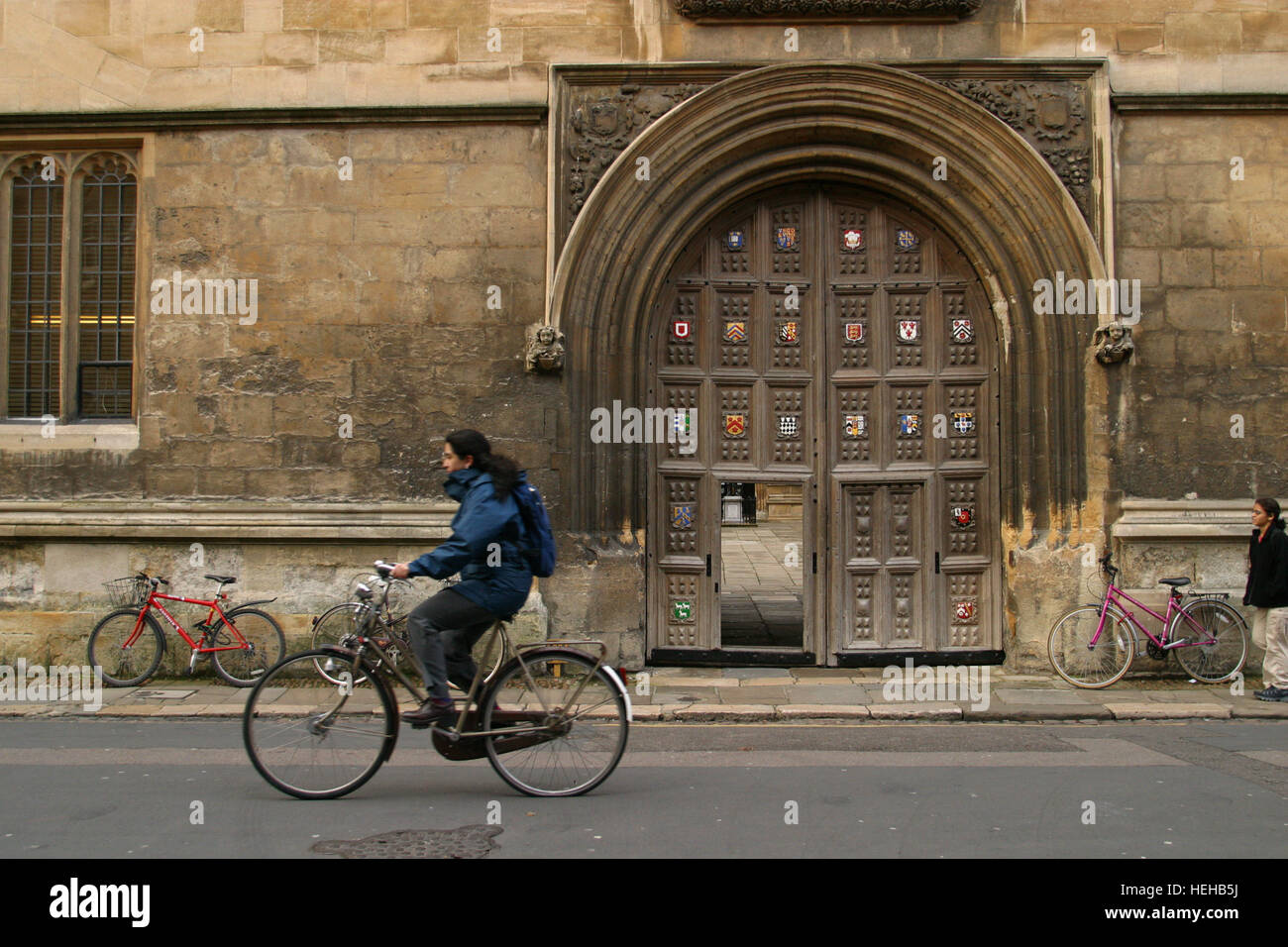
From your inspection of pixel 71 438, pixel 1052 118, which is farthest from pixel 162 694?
pixel 1052 118

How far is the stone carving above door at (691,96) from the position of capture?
32.2 ft

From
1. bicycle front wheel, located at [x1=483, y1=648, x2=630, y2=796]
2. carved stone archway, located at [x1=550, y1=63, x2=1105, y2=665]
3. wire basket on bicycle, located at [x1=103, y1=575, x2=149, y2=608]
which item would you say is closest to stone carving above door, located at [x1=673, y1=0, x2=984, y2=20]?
carved stone archway, located at [x1=550, y1=63, x2=1105, y2=665]

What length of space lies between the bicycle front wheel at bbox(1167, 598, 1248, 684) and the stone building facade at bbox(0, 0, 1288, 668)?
39 cm

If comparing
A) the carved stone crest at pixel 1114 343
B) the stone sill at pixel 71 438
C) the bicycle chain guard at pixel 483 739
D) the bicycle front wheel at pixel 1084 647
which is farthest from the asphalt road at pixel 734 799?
the carved stone crest at pixel 1114 343

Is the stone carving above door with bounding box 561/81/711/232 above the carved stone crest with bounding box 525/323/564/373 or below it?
above

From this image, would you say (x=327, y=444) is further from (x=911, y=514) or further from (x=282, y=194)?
(x=911, y=514)

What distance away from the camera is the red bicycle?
9.45 m

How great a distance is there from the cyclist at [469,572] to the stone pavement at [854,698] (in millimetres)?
2741

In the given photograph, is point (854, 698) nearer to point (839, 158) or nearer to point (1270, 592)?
point (1270, 592)

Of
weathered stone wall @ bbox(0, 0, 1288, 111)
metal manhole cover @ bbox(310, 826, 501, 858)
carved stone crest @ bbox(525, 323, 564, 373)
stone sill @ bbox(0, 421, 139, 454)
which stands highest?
weathered stone wall @ bbox(0, 0, 1288, 111)

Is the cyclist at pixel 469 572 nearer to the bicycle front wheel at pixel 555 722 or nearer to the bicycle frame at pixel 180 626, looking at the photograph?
the bicycle front wheel at pixel 555 722

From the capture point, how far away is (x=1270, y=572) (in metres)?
8.84

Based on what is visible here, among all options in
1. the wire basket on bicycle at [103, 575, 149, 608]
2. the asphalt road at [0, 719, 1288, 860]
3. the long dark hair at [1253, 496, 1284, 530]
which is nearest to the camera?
the asphalt road at [0, 719, 1288, 860]

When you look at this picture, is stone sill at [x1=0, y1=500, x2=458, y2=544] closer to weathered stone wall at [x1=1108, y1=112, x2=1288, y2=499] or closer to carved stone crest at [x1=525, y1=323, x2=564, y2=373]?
carved stone crest at [x1=525, y1=323, x2=564, y2=373]
